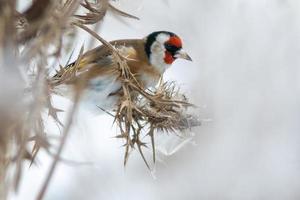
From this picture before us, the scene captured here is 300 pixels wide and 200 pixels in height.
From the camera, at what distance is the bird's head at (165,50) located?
1510 mm

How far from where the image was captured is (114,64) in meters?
0.95

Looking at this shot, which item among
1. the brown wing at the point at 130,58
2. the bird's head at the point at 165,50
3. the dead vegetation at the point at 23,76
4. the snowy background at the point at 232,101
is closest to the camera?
the dead vegetation at the point at 23,76

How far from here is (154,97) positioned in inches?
36.0

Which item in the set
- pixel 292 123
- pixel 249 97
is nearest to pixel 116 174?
pixel 249 97

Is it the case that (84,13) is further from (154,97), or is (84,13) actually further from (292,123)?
(292,123)

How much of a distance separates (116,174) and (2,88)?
2.00 meters

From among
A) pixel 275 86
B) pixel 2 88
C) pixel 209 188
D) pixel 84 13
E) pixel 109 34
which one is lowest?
pixel 2 88

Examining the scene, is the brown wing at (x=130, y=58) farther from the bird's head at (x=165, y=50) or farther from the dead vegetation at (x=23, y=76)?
the dead vegetation at (x=23, y=76)

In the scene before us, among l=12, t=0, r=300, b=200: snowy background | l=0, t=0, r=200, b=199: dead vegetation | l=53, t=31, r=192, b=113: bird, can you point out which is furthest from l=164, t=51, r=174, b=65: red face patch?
l=12, t=0, r=300, b=200: snowy background

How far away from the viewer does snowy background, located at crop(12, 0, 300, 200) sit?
2.71 meters

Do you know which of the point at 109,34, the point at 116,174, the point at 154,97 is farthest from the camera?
the point at 109,34

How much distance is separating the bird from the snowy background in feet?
3.49

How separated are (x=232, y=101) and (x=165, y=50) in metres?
1.26

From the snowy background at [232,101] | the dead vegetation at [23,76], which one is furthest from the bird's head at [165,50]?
the snowy background at [232,101]
